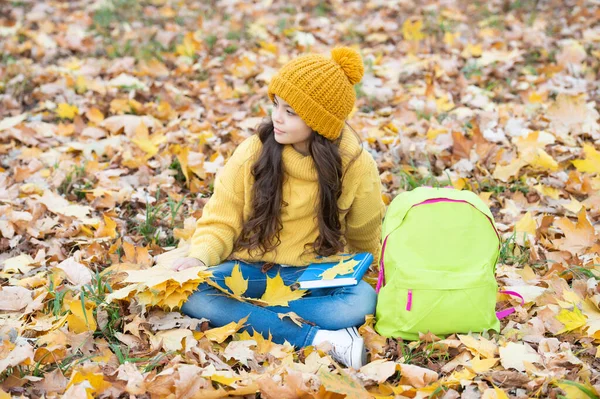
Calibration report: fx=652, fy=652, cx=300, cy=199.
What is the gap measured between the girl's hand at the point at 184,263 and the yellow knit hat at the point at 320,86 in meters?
0.73

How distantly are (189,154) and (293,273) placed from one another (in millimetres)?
1255

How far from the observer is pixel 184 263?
104 inches

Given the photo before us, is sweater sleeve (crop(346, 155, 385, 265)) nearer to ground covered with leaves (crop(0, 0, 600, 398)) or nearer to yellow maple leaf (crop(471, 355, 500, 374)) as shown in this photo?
ground covered with leaves (crop(0, 0, 600, 398))

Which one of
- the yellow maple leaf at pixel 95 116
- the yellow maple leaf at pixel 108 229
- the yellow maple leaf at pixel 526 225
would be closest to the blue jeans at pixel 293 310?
the yellow maple leaf at pixel 108 229

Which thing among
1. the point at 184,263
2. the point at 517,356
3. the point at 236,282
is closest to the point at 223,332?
the point at 236,282

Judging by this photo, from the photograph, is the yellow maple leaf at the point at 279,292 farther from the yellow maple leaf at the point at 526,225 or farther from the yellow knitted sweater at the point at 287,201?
the yellow maple leaf at the point at 526,225

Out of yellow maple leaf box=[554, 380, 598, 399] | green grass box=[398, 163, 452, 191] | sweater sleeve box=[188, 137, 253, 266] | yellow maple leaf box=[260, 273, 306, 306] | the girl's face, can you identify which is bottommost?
green grass box=[398, 163, 452, 191]

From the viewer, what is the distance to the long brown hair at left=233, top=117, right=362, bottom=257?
106 inches

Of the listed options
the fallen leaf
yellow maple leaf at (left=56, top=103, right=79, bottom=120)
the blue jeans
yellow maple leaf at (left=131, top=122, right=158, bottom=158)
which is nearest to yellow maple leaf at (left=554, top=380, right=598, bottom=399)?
the fallen leaf

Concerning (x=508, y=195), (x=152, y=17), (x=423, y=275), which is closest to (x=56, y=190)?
(x=423, y=275)

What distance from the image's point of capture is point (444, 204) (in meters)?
2.56

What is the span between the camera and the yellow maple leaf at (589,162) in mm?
3490

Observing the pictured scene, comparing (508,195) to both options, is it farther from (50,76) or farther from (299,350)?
(50,76)

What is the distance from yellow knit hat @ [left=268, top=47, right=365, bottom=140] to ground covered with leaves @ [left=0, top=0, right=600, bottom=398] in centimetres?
76
